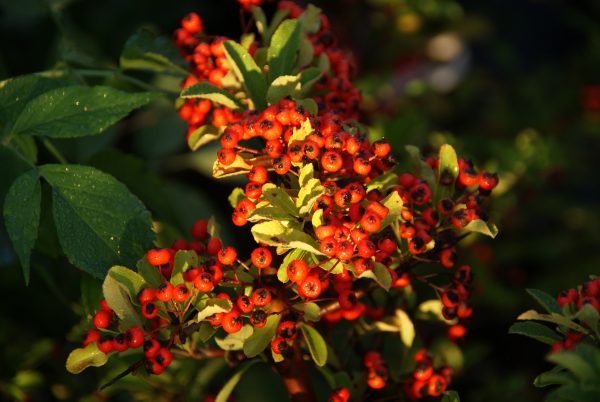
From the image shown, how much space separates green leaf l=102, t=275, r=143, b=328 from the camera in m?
1.97

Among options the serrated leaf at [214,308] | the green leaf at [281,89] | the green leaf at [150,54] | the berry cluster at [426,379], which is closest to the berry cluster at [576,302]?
the berry cluster at [426,379]

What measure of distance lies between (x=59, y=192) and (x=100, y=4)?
13.1ft

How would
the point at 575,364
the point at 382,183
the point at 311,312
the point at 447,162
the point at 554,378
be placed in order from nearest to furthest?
the point at 575,364, the point at 554,378, the point at 311,312, the point at 382,183, the point at 447,162

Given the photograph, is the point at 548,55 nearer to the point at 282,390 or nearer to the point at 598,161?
the point at 598,161

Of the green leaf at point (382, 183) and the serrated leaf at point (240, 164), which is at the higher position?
the serrated leaf at point (240, 164)

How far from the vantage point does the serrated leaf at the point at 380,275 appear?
1877 mm

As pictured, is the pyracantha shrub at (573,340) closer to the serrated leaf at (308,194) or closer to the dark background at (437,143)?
the serrated leaf at (308,194)

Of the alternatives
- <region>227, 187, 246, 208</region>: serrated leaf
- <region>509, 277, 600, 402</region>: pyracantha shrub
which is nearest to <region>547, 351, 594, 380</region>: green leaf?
<region>509, 277, 600, 402</region>: pyracantha shrub

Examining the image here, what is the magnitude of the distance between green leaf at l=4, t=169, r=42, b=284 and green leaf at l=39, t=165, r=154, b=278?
→ 2.9 inches

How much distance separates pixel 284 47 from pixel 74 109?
0.75m

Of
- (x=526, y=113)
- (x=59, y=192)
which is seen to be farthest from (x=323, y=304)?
(x=526, y=113)

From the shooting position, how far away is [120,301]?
1991mm

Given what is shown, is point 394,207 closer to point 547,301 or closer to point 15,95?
point 547,301

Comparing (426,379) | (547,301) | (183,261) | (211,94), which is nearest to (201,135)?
(211,94)
